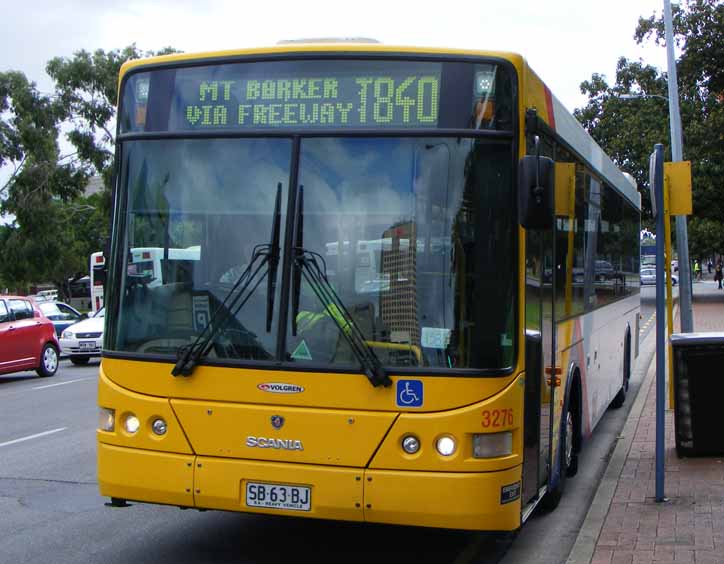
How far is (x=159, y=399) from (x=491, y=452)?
1891 millimetres

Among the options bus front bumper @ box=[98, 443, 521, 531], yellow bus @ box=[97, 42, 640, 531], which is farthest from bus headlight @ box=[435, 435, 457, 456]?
bus front bumper @ box=[98, 443, 521, 531]

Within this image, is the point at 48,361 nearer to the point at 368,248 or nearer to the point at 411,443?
the point at 368,248

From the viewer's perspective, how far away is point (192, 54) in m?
6.02

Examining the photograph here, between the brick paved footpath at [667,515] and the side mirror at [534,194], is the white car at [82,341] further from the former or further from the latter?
the side mirror at [534,194]

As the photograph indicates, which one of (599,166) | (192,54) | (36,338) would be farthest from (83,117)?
(192,54)

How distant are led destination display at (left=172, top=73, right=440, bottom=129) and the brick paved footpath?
2.83 meters

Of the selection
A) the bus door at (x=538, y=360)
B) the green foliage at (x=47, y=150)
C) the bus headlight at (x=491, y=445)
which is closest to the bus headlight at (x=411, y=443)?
the bus headlight at (x=491, y=445)

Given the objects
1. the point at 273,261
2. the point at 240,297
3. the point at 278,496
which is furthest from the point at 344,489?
the point at 273,261

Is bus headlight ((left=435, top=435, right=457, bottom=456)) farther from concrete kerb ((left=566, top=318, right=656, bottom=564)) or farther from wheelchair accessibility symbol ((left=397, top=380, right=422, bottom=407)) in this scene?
concrete kerb ((left=566, top=318, right=656, bottom=564))

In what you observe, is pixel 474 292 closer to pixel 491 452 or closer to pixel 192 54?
pixel 491 452

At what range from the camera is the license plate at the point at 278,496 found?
218 inches

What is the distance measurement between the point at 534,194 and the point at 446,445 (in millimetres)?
1397

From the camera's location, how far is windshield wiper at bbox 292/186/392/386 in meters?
5.45

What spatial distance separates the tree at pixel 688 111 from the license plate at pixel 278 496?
115 feet
